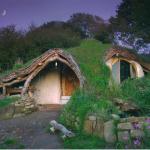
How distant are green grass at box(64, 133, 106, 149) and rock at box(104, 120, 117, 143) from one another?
191mm

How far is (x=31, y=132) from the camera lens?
13.8 meters

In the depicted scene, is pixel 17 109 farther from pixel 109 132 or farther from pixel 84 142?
pixel 109 132

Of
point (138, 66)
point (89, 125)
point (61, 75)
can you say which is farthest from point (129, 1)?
point (89, 125)

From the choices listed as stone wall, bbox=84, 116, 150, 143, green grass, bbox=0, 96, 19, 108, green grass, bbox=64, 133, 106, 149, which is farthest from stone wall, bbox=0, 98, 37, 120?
stone wall, bbox=84, 116, 150, 143

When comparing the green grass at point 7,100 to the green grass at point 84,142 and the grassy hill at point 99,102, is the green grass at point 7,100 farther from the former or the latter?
the green grass at point 84,142

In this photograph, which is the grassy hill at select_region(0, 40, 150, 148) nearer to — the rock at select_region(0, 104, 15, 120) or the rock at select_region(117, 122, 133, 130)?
the rock at select_region(117, 122, 133, 130)

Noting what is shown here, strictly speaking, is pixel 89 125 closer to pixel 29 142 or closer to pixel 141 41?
pixel 29 142

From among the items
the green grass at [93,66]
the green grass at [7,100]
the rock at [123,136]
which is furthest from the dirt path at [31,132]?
the green grass at [93,66]

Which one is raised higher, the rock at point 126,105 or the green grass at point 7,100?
the green grass at point 7,100

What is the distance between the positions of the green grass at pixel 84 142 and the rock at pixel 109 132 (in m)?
0.19

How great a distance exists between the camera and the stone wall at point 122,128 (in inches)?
414

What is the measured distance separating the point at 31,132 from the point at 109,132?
3758 millimetres

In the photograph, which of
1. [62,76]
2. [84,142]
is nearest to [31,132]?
[84,142]

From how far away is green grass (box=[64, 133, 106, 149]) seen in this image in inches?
422
